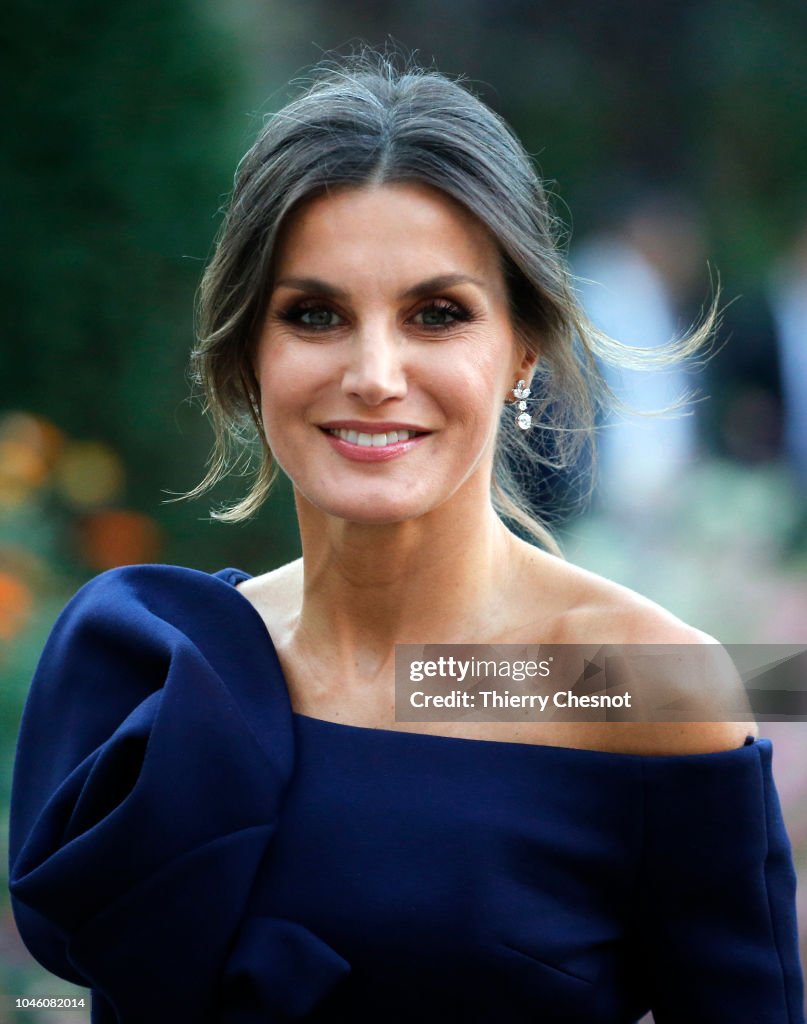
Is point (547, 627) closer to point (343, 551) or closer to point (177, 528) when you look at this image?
point (343, 551)

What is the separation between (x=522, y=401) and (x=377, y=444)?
0.28m

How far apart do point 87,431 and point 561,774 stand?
2047mm

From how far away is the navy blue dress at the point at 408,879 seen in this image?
1.57m

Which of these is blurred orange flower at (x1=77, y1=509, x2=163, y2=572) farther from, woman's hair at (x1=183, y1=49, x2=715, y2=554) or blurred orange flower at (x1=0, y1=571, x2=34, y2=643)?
woman's hair at (x1=183, y1=49, x2=715, y2=554)

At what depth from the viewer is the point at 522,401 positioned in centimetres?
181

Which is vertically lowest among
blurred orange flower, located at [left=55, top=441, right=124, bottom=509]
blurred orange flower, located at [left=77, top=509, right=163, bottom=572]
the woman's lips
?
the woman's lips

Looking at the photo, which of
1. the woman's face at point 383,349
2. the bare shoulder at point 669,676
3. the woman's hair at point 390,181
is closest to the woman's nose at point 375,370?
the woman's face at point 383,349

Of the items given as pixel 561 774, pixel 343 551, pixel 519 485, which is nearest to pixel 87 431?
pixel 519 485

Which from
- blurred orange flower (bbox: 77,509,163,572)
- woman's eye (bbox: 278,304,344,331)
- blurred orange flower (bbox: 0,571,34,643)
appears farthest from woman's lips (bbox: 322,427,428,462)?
blurred orange flower (bbox: 77,509,163,572)

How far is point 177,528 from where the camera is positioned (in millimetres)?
3449

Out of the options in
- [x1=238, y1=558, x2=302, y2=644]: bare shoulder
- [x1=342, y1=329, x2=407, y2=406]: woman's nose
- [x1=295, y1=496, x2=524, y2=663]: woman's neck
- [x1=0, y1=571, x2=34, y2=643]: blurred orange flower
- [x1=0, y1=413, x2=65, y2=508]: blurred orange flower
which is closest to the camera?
[x1=342, y1=329, x2=407, y2=406]: woman's nose

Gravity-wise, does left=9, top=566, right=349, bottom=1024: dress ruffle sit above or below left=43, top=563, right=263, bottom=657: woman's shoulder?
below

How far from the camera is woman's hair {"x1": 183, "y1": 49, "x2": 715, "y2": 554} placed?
162cm

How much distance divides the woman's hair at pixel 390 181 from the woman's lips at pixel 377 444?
21cm
